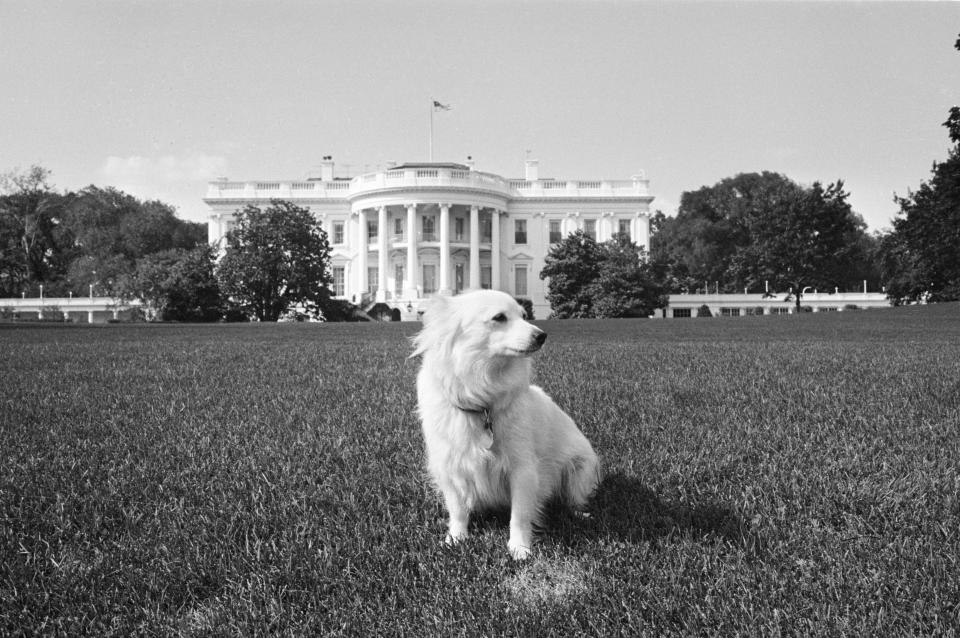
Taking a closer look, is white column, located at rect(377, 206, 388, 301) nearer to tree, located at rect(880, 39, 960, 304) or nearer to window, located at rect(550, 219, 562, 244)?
window, located at rect(550, 219, 562, 244)

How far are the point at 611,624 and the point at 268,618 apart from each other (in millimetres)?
1075

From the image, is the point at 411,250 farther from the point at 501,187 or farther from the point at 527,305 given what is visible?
the point at 527,305

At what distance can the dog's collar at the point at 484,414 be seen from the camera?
8.83 feet

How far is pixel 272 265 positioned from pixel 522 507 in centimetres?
3279

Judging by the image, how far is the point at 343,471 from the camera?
12.4ft

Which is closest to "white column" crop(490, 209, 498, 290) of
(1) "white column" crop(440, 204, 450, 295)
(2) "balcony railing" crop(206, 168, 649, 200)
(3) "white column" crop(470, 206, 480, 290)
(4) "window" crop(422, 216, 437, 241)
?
(3) "white column" crop(470, 206, 480, 290)

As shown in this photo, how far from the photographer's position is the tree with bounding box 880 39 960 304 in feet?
81.4

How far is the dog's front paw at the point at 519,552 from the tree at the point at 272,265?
3254 cm

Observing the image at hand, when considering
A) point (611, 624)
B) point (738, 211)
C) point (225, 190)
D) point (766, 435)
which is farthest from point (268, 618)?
point (738, 211)

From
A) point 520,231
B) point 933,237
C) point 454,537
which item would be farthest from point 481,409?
point 520,231

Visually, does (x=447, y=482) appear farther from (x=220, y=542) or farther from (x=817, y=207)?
(x=817, y=207)

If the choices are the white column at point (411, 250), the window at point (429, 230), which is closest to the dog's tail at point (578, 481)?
the white column at point (411, 250)

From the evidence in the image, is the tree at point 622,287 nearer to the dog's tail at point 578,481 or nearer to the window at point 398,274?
the window at point 398,274

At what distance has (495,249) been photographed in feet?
181
